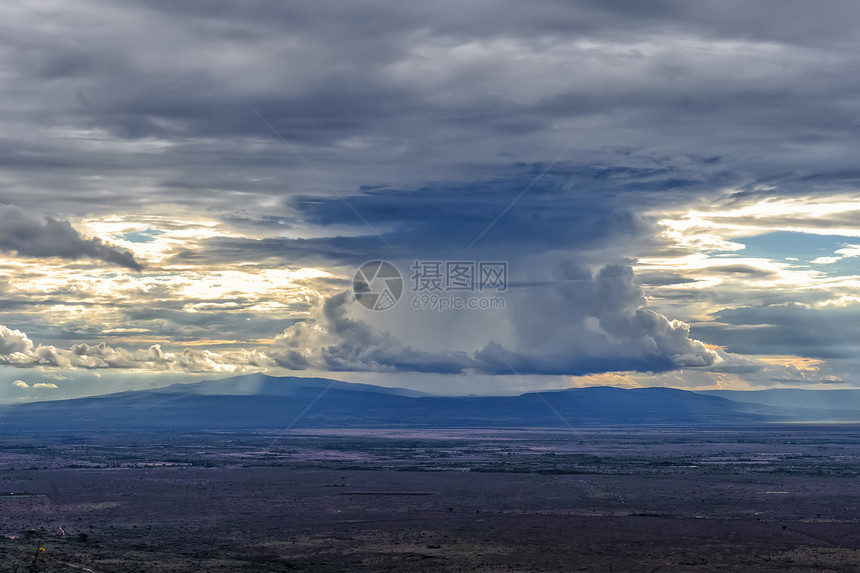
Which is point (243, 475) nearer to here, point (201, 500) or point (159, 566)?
point (201, 500)

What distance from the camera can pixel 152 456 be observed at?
14775 centimetres

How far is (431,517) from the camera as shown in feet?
217

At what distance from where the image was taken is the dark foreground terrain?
49.4 meters

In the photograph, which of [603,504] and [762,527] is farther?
[603,504]

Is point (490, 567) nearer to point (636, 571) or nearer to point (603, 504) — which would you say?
point (636, 571)

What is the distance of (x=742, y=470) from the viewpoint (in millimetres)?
110750

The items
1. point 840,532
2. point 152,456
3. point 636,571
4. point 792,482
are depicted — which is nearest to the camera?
point 636,571

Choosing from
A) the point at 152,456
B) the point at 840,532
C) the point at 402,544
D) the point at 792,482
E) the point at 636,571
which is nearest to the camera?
the point at 636,571

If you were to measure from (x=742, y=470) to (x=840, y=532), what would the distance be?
176 feet

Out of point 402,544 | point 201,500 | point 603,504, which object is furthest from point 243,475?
point 402,544

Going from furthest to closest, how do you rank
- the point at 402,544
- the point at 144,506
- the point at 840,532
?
1. the point at 144,506
2. the point at 840,532
3. the point at 402,544

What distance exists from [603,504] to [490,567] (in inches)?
1145

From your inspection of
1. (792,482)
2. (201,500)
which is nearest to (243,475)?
(201,500)

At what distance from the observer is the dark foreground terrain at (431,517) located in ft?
162
